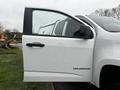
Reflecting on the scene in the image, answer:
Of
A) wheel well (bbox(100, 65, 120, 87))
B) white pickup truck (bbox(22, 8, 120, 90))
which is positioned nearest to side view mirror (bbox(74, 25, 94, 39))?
white pickup truck (bbox(22, 8, 120, 90))

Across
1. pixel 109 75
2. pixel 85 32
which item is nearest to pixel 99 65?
pixel 109 75

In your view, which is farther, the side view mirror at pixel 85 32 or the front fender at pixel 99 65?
the side view mirror at pixel 85 32

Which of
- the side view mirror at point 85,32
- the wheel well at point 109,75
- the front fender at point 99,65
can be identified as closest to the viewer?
the front fender at point 99,65

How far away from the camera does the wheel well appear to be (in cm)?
391

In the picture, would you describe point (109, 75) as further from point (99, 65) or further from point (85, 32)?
point (85, 32)

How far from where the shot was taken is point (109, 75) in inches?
159

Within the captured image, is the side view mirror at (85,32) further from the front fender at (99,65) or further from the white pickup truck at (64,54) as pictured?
the front fender at (99,65)

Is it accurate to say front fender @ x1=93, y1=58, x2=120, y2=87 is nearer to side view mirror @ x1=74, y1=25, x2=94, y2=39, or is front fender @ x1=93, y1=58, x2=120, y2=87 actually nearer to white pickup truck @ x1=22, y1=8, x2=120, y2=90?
white pickup truck @ x1=22, y1=8, x2=120, y2=90

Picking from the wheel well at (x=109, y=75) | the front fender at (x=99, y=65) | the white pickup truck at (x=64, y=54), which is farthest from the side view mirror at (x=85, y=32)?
the wheel well at (x=109, y=75)

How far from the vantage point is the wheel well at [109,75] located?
A: 154 inches

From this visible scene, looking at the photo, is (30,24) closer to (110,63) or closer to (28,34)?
(28,34)

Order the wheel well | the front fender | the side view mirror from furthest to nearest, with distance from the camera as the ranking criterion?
the side view mirror
the wheel well
the front fender

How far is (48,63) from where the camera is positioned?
420 cm

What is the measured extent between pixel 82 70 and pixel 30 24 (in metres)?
1.11
